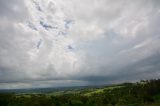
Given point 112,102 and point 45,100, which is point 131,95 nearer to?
point 112,102

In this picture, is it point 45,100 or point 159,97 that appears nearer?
point 45,100

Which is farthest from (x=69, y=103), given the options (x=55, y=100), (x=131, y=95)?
(x=131, y=95)

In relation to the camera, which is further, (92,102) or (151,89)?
(151,89)

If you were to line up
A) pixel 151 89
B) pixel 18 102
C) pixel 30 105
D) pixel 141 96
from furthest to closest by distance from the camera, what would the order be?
pixel 151 89 < pixel 141 96 < pixel 18 102 < pixel 30 105

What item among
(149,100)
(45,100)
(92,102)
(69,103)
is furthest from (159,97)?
(45,100)

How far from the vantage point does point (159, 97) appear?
588 feet

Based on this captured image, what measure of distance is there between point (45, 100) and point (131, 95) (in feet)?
204

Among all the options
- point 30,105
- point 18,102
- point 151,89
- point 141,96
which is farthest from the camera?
point 151,89

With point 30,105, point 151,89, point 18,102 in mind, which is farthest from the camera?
point 151,89

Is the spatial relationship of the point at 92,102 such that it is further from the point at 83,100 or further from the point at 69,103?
the point at 69,103

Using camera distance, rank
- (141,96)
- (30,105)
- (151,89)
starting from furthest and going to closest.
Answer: (151,89), (141,96), (30,105)

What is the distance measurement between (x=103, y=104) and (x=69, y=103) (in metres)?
22.6

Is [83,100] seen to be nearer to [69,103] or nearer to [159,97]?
[69,103]

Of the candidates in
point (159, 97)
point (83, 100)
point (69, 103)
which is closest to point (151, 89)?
point (159, 97)
